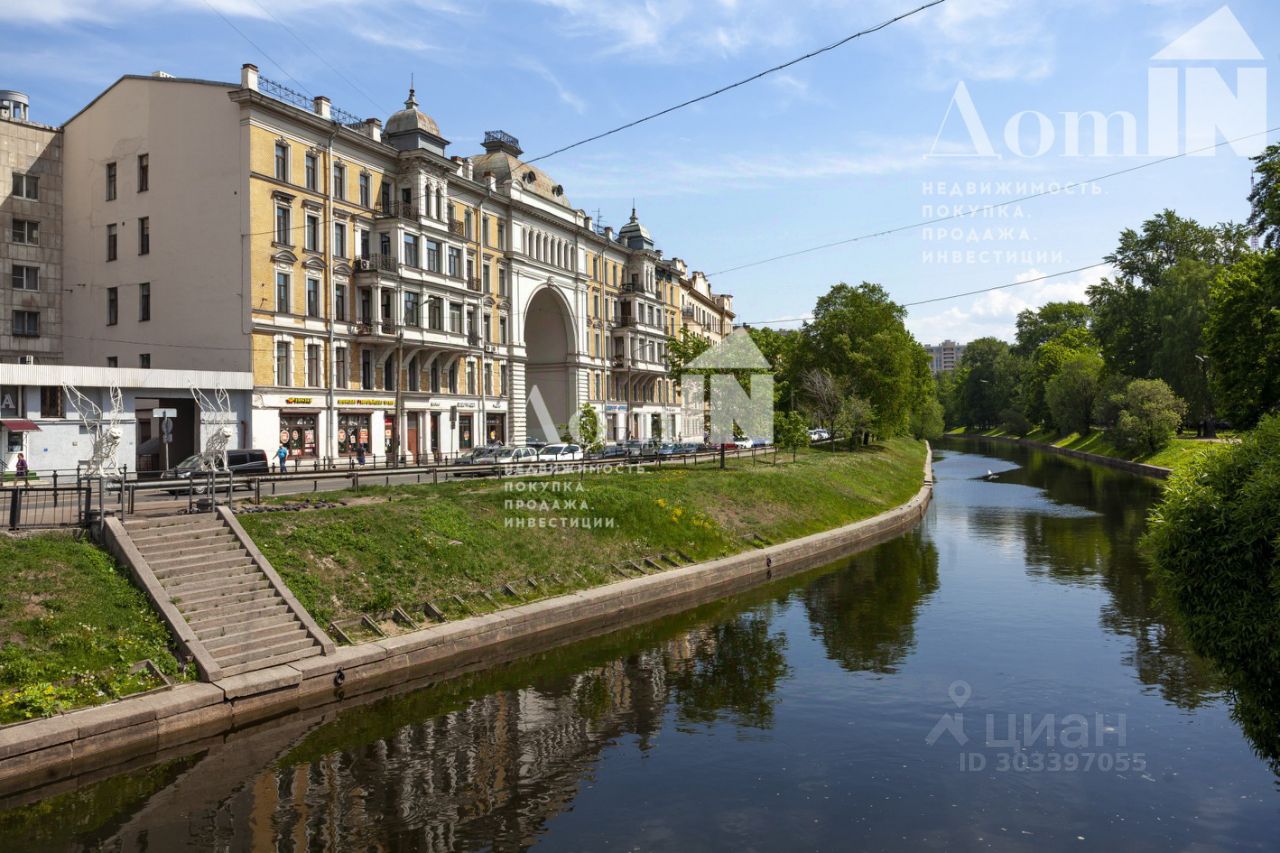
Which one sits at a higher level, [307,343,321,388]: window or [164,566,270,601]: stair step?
[307,343,321,388]: window

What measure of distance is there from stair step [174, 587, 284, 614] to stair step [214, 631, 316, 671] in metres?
1.20

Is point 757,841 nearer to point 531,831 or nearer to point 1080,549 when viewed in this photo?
point 531,831

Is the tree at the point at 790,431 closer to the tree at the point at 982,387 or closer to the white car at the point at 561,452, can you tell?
the white car at the point at 561,452

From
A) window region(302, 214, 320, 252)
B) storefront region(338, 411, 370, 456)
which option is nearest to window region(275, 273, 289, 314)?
window region(302, 214, 320, 252)

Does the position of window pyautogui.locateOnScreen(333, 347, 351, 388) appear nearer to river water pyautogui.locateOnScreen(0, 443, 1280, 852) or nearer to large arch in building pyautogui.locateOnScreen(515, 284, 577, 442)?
large arch in building pyautogui.locateOnScreen(515, 284, 577, 442)

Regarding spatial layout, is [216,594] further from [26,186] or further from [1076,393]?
[1076,393]

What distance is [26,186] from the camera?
5041 centimetres

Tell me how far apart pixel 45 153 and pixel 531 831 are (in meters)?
55.0

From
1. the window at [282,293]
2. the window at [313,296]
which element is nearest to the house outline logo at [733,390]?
the window at [313,296]

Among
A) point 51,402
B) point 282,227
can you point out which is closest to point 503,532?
point 51,402

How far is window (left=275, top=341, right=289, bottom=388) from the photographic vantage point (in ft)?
150

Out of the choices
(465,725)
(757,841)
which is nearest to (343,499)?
(465,725)

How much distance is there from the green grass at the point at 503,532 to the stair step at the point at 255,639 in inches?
42.4

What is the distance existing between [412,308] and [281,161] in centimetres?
1126
